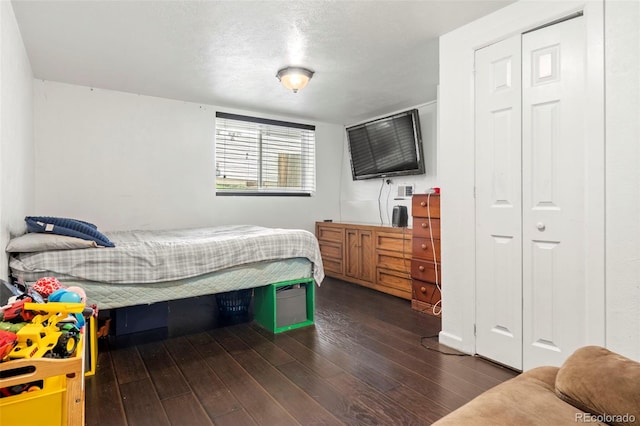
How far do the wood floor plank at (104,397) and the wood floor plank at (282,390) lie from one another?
0.70 m

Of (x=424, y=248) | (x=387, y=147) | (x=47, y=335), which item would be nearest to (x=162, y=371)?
(x=47, y=335)

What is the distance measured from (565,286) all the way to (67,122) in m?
Result: 4.34

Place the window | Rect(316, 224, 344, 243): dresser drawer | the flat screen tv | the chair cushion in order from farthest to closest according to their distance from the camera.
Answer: Rect(316, 224, 344, 243): dresser drawer → the window → the flat screen tv → the chair cushion

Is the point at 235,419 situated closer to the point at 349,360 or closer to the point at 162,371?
the point at 162,371

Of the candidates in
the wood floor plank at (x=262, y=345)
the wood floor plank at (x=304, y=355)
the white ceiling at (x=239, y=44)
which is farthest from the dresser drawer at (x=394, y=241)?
the wood floor plank at (x=262, y=345)

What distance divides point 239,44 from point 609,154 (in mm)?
2428

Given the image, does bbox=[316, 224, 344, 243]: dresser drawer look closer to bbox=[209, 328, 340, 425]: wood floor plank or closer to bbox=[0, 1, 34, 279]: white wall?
bbox=[209, 328, 340, 425]: wood floor plank

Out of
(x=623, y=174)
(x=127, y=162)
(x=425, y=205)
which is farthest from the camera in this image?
(x=127, y=162)

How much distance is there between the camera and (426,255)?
11.0ft

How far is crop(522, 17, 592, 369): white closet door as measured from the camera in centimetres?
188

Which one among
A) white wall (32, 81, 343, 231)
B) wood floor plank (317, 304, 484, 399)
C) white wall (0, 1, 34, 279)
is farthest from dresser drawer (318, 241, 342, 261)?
white wall (0, 1, 34, 279)

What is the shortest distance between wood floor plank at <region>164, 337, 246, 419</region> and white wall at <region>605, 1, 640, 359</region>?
1.96 m

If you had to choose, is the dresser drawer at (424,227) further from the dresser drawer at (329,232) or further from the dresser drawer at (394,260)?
the dresser drawer at (329,232)

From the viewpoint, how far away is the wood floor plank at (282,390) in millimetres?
1675
